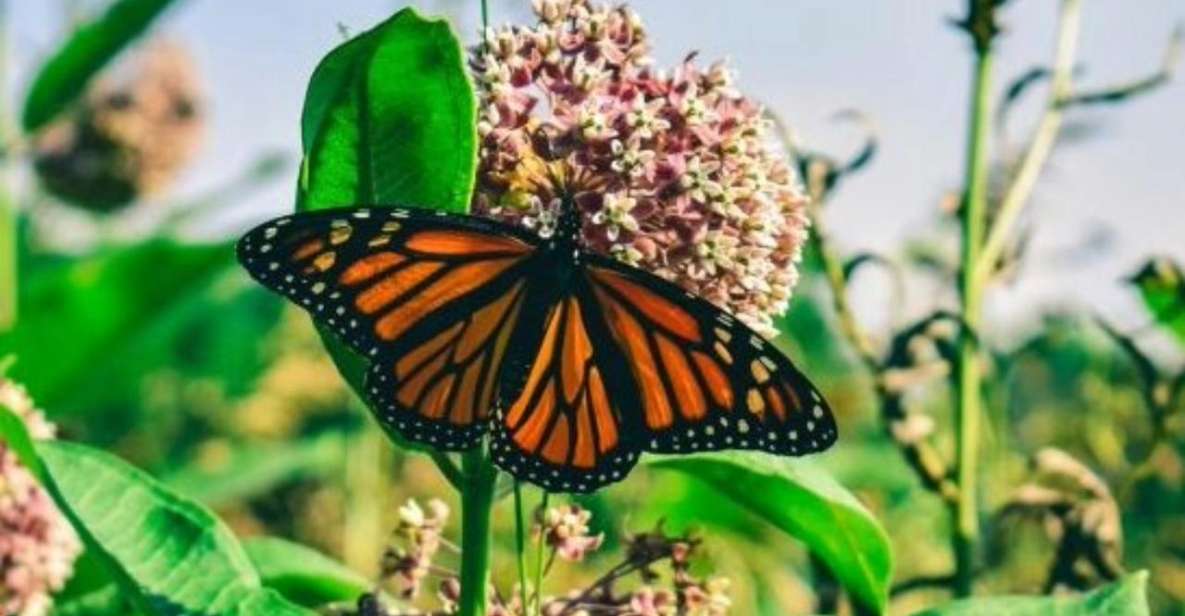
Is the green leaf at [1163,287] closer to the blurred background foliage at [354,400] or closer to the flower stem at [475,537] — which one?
the blurred background foliage at [354,400]

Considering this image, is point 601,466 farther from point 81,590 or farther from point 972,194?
point 81,590

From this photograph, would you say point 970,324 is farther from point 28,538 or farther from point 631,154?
point 28,538

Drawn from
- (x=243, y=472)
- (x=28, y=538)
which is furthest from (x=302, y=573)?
(x=243, y=472)

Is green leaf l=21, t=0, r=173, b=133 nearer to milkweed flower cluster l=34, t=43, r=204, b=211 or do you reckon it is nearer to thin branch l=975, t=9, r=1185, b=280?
thin branch l=975, t=9, r=1185, b=280

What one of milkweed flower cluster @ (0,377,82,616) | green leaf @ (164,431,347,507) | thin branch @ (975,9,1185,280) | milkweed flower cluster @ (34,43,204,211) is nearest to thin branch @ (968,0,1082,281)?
thin branch @ (975,9,1185,280)

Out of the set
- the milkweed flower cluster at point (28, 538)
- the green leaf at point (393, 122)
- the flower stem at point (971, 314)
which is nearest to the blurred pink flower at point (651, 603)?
the green leaf at point (393, 122)
